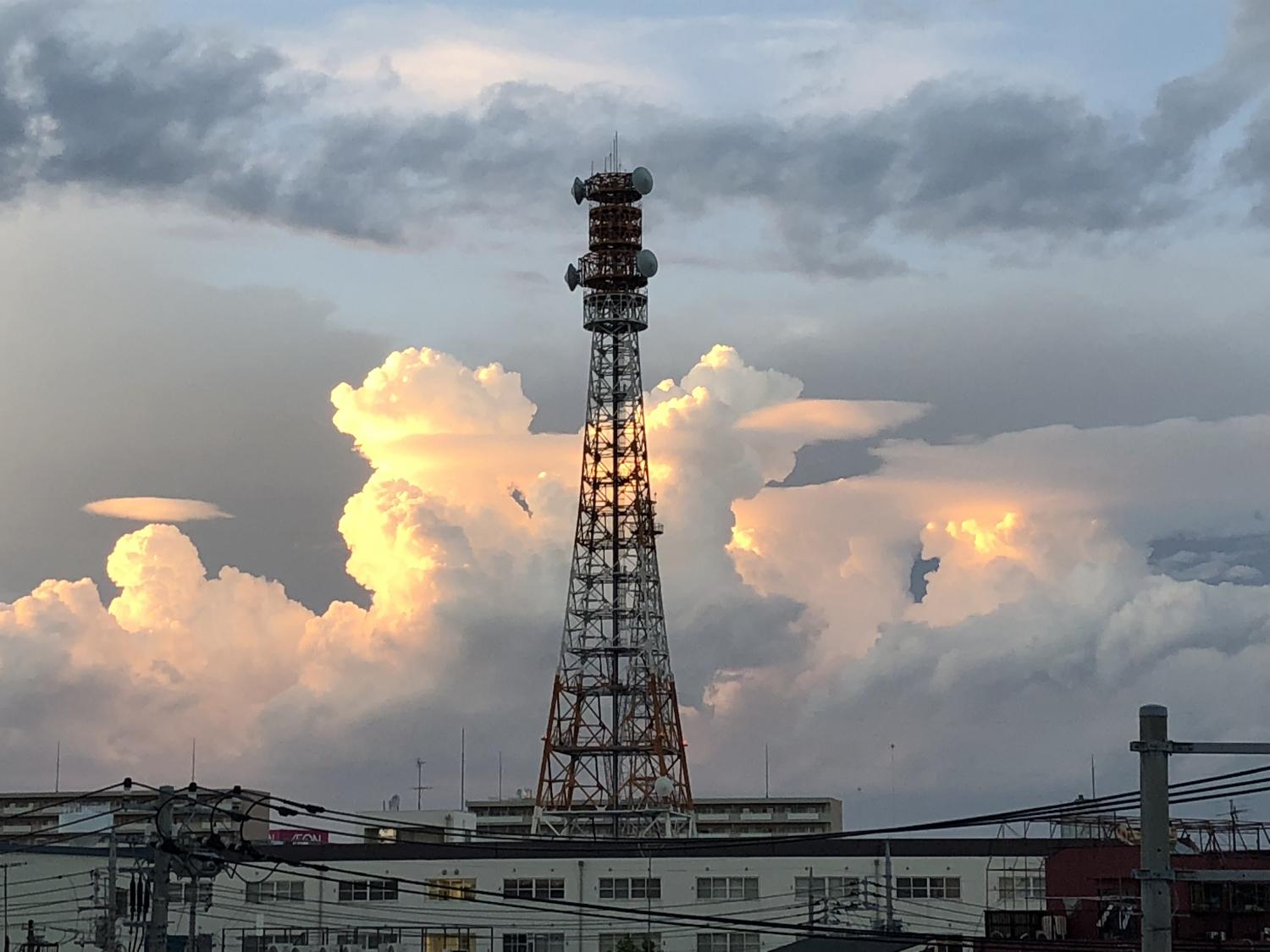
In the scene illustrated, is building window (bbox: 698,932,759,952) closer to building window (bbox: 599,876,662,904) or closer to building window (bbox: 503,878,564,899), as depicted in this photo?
building window (bbox: 599,876,662,904)

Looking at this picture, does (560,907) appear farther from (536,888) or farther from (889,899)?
(889,899)

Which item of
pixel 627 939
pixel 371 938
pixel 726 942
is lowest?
pixel 726 942

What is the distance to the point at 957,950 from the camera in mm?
79375

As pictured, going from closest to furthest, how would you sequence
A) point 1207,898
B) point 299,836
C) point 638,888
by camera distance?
point 1207,898 → point 638,888 → point 299,836

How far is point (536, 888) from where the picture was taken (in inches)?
4222

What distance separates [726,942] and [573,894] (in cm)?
856

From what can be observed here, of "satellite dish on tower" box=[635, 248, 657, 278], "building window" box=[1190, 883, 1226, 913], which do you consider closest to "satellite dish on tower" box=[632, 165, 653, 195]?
"satellite dish on tower" box=[635, 248, 657, 278]

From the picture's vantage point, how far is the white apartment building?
103 m

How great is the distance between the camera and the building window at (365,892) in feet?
355

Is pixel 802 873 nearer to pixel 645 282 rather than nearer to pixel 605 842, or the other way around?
pixel 605 842

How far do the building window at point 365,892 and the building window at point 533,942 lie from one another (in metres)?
7.02

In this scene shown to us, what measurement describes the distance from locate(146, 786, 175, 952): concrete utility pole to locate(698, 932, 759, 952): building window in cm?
6185

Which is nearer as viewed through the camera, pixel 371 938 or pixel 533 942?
pixel 371 938

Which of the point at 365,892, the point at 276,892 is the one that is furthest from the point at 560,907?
the point at 276,892
